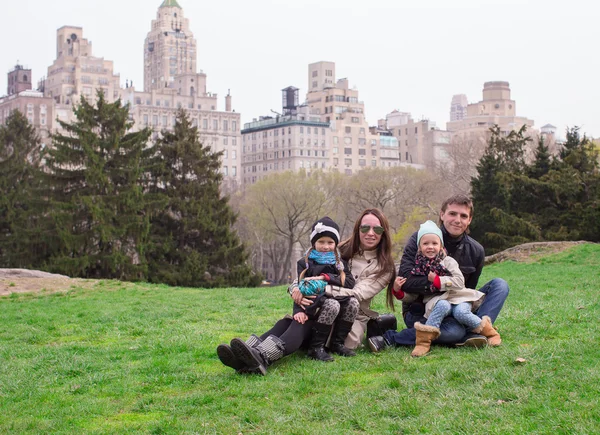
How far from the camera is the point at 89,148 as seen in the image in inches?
1339

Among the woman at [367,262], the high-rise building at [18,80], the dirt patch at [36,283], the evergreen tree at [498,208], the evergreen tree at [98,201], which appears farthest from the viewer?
the high-rise building at [18,80]

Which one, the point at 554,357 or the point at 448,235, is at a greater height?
the point at 448,235

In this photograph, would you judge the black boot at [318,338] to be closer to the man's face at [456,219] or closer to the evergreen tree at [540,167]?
the man's face at [456,219]

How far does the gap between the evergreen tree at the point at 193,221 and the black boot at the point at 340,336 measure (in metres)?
27.3

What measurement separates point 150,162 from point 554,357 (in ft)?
102

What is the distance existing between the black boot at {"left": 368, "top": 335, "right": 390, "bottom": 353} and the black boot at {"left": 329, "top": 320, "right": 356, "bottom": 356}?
22 cm

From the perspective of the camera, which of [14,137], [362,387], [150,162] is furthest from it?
[14,137]

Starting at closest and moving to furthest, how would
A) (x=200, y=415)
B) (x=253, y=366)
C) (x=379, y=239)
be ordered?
(x=200, y=415) → (x=253, y=366) → (x=379, y=239)

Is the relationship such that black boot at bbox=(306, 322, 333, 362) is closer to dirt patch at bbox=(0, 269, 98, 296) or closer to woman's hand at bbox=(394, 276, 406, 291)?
woman's hand at bbox=(394, 276, 406, 291)

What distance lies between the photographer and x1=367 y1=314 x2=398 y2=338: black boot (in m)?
8.70

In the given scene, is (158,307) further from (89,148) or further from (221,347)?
(89,148)

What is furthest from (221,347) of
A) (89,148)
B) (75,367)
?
(89,148)

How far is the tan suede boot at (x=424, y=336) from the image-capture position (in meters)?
7.86

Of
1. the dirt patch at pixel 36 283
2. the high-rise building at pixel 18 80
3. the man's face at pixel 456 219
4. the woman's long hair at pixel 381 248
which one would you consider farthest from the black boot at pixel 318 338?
the high-rise building at pixel 18 80
